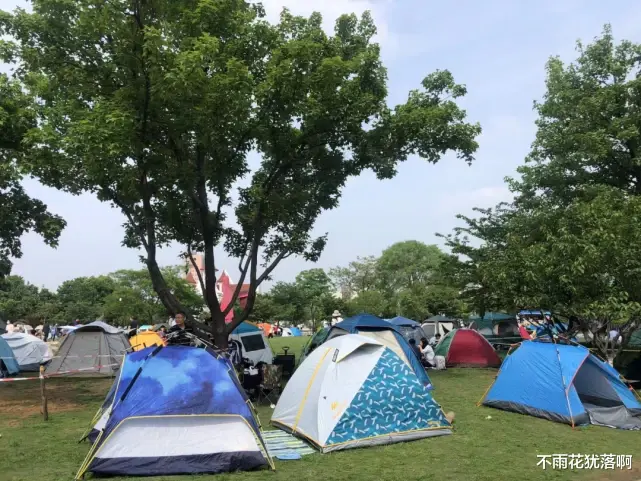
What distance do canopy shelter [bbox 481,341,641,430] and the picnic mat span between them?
170 inches

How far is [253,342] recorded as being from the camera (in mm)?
16484

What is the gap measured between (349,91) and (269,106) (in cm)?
178

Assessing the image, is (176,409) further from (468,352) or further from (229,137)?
(468,352)

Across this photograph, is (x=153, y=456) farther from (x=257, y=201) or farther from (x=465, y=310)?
(x=465, y=310)

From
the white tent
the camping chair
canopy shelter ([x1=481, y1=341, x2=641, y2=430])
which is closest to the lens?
canopy shelter ([x1=481, y1=341, x2=641, y2=430])

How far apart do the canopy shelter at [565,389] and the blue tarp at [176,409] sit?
5240mm

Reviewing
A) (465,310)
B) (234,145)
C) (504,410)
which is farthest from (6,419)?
(465,310)

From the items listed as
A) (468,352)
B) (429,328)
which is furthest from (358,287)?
(468,352)

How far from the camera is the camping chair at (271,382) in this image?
34.5 ft

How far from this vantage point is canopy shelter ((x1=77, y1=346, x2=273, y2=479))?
20.0 feet

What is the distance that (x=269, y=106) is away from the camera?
1101 cm

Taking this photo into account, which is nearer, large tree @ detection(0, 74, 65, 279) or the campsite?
the campsite

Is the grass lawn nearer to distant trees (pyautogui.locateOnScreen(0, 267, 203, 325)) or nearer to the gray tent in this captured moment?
the gray tent

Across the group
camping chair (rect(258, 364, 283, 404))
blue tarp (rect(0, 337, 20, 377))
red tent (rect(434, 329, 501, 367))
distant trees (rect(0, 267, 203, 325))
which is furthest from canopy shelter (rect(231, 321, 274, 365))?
distant trees (rect(0, 267, 203, 325))
